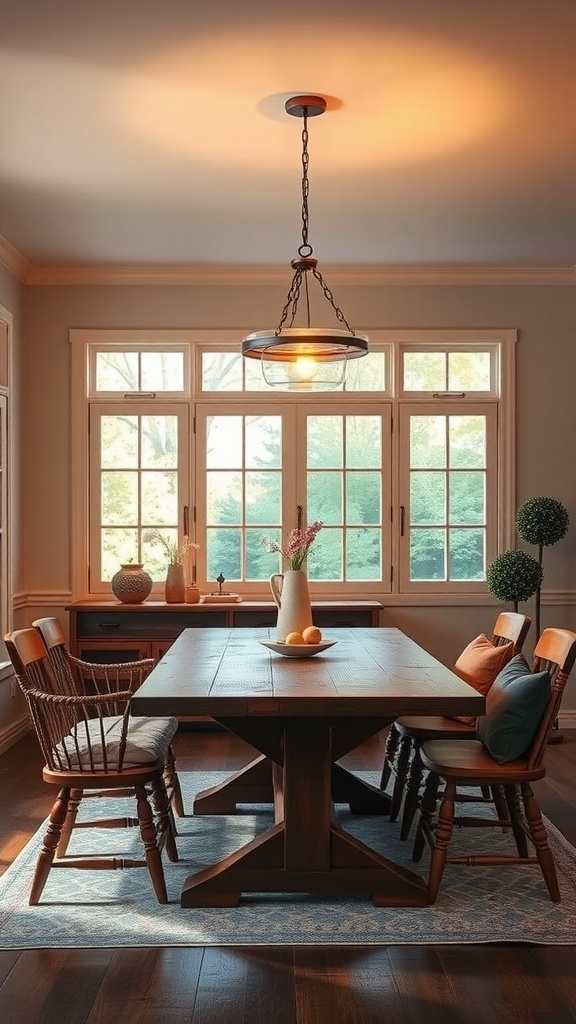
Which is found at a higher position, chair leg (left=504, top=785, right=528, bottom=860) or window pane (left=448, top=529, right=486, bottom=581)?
window pane (left=448, top=529, right=486, bottom=581)

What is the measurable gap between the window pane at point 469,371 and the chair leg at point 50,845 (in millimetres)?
4162

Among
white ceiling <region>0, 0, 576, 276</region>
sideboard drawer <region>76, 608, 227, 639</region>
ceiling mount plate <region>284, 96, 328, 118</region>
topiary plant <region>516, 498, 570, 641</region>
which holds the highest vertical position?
white ceiling <region>0, 0, 576, 276</region>

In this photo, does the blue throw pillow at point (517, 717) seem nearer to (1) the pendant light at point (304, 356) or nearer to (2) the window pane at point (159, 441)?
(1) the pendant light at point (304, 356)

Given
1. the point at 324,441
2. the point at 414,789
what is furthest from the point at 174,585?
the point at 414,789

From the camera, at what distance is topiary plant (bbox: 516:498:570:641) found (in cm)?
625

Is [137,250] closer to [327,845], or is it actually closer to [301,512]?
[301,512]

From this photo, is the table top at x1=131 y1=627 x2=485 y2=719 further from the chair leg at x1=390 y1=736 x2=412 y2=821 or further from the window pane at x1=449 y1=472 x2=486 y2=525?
the window pane at x1=449 y1=472 x2=486 y2=525

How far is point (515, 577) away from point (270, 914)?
10.6 feet

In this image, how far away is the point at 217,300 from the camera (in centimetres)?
669

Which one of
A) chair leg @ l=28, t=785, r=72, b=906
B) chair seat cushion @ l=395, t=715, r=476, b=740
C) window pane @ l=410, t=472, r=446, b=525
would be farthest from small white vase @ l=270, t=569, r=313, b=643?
window pane @ l=410, t=472, r=446, b=525

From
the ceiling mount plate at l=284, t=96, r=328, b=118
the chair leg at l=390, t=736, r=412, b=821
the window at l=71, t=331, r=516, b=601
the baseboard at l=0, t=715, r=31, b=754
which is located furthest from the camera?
the window at l=71, t=331, r=516, b=601

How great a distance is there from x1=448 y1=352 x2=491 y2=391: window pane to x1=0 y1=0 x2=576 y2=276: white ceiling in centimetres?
74

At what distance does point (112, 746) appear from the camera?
360 cm

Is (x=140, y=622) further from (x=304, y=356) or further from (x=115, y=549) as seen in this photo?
(x=304, y=356)
